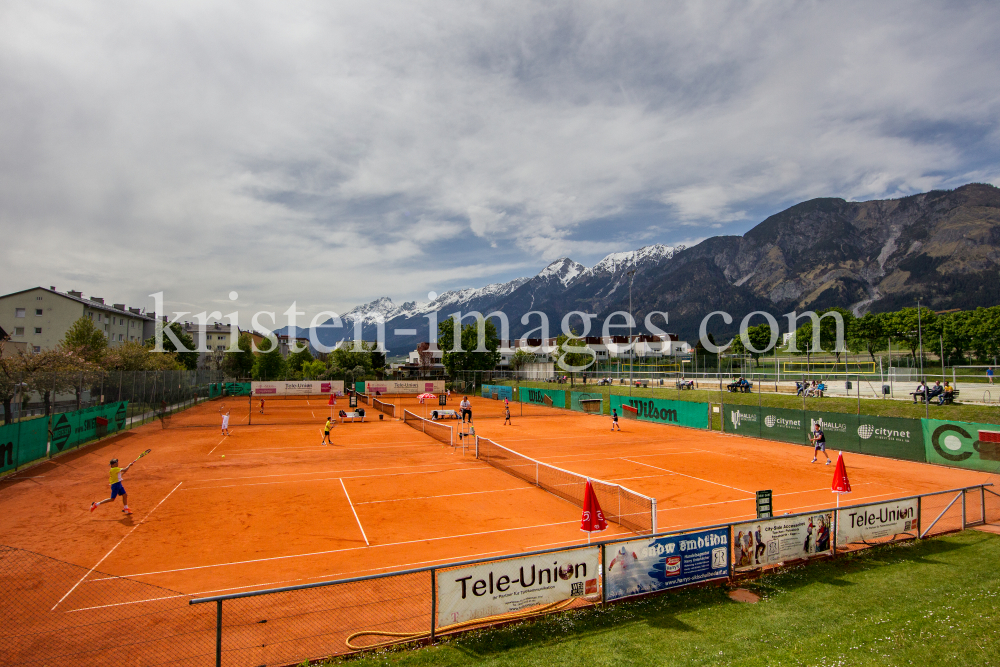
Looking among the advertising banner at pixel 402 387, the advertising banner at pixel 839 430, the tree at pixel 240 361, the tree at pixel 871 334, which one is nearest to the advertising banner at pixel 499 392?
the advertising banner at pixel 402 387

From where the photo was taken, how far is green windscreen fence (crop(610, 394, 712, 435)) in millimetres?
39375

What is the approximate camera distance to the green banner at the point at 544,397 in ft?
193

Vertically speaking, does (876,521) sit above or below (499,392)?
above

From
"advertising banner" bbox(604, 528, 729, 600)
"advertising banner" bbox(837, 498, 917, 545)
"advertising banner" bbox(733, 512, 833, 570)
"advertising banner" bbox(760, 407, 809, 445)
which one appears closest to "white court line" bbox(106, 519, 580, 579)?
"advertising banner" bbox(604, 528, 729, 600)

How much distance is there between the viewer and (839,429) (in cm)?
2947

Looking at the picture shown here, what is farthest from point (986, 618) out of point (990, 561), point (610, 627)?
point (610, 627)

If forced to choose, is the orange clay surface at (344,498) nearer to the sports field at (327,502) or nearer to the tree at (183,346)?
the sports field at (327,502)

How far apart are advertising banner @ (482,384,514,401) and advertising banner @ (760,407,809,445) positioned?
35.1 meters

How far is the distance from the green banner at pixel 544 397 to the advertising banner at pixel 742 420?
22.7 meters

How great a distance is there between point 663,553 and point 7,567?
A: 15178 millimetres

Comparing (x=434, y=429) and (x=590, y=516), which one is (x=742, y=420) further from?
(x=590, y=516)

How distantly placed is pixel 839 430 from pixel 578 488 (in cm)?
1997

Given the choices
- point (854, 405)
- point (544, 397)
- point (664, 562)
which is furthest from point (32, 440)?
point (854, 405)

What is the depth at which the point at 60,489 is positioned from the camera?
65.7 feet
